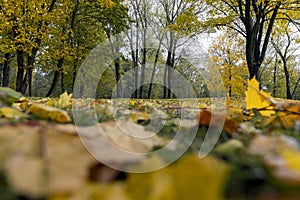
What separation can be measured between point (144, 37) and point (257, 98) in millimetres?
20246

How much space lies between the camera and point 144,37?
20297 millimetres

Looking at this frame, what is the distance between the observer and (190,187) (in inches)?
6.8

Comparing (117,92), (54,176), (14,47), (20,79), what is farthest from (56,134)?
(117,92)

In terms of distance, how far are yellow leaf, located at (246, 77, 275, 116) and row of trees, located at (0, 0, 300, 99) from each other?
423 centimetres

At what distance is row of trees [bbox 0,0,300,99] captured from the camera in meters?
9.56

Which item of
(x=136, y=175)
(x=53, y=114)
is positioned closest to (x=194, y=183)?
(x=136, y=175)

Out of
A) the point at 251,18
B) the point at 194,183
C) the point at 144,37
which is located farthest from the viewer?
the point at 144,37

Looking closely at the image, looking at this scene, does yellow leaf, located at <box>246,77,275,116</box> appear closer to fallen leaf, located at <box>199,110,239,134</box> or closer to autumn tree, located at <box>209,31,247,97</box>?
fallen leaf, located at <box>199,110,239,134</box>

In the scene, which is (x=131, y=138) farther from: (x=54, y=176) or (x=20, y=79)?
(x=20, y=79)

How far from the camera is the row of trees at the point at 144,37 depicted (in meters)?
9.56

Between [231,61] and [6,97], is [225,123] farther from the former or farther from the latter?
[231,61]

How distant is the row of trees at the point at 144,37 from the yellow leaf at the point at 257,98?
4.23 m

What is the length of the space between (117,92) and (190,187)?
59.1 feet

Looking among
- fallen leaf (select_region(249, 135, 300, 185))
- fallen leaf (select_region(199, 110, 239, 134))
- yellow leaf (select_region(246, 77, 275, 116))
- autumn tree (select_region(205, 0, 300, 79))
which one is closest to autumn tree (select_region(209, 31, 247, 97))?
autumn tree (select_region(205, 0, 300, 79))
